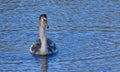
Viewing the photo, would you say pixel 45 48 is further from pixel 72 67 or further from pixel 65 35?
pixel 72 67

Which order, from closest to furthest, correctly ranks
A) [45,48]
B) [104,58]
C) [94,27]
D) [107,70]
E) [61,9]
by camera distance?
1. [107,70]
2. [104,58]
3. [45,48]
4. [94,27]
5. [61,9]

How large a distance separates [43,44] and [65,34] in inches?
43.3

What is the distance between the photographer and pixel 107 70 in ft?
64.3

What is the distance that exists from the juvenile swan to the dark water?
0.25 metres

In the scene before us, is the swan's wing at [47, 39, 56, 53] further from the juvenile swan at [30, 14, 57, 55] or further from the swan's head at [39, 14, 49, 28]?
the swan's head at [39, 14, 49, 28]

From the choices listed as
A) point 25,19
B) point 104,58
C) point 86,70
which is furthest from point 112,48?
point 25,19

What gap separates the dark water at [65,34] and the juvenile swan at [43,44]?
252mm

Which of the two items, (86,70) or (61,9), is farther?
(61,9)

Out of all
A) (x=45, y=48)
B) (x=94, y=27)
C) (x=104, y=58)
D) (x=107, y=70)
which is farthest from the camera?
(x=94, y=27)

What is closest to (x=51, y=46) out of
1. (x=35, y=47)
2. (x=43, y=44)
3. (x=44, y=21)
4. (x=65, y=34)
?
(x=43, y=44)

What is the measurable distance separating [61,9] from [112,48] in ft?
16.7

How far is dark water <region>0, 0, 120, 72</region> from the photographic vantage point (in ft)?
66.7

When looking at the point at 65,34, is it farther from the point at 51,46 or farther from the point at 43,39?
the point at 51,46

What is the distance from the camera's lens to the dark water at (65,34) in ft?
66.7
